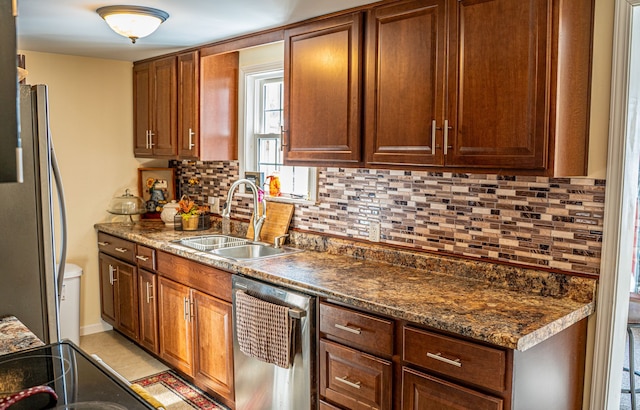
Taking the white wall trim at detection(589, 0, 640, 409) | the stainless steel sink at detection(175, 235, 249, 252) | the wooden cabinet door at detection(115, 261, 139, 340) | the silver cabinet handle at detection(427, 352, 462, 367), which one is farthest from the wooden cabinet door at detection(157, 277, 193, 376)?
the white wall trim at detection(589, 0, 640, 409)

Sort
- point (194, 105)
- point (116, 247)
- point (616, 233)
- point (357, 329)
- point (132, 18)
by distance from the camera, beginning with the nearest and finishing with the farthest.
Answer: point (616, 233), point (357, 329), point (132, 18), point (194, 105), point (116, 247)

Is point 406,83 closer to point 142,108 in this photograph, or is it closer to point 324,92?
point 324,92

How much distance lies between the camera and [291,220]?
3.58 meters

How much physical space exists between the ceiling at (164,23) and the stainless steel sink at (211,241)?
1.32 m

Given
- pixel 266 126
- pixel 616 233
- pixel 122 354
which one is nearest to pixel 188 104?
pixel 266 126

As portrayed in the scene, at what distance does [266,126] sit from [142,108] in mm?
1202

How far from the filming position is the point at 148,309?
381cm

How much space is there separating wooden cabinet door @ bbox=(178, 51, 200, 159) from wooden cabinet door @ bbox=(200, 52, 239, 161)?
0.13 ft

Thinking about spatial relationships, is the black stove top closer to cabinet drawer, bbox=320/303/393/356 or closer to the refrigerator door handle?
the refrigerator door handle

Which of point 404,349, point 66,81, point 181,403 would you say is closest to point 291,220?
point 181,403

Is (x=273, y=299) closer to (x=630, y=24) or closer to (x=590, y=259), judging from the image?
(x=590, y=259)

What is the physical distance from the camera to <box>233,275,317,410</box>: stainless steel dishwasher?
2479mm

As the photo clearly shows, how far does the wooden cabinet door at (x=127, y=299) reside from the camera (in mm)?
3967

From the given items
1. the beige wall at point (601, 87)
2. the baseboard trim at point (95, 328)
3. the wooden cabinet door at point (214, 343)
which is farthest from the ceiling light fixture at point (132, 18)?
the baseboard trim at point (95, 328)
